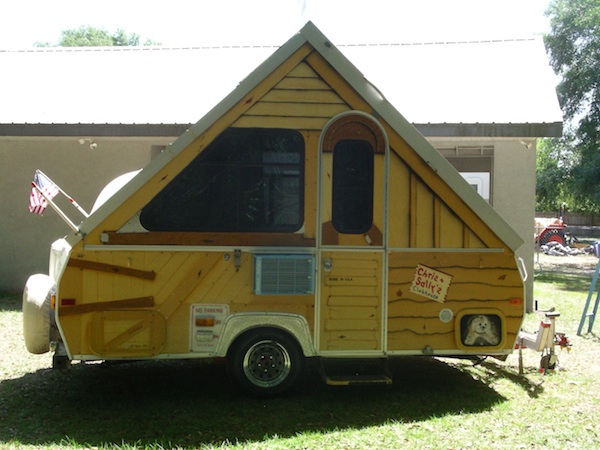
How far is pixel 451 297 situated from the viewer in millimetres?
5684

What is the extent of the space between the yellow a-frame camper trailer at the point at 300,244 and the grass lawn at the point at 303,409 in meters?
0.46

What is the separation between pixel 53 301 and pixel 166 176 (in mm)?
1423

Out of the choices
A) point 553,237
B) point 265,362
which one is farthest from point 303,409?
point 553,237

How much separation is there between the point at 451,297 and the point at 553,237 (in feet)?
77.2

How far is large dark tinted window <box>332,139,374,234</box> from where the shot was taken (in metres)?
5.67

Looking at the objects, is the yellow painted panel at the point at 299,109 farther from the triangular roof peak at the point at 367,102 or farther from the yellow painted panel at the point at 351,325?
the yellow painted panel at the point at 351,325

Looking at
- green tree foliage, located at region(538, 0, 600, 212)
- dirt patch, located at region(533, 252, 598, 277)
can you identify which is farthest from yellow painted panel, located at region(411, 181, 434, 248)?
green tree foliage, located at region(538, 0, 600, 212)

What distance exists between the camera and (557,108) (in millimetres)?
10383

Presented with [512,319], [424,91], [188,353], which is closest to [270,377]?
[188,353]

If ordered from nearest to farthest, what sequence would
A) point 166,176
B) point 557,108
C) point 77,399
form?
point 166,176, point 77,399, point 557,108

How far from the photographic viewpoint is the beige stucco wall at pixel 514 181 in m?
10.8

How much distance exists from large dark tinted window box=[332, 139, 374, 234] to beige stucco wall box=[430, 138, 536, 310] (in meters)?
5.33

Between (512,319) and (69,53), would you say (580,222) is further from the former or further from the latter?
(512,319)

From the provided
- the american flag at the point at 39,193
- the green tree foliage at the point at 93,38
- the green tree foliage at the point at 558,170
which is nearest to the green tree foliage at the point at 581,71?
the green tree foliage at the point at 558,170
